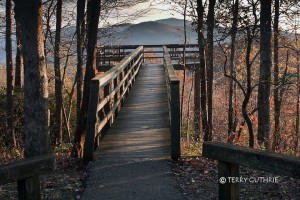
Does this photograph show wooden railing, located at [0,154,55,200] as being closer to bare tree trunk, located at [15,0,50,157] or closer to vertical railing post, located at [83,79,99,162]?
bare tree trunk, located at [15,0,50,157]

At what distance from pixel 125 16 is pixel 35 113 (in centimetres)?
1082

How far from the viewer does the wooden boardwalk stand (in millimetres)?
5234

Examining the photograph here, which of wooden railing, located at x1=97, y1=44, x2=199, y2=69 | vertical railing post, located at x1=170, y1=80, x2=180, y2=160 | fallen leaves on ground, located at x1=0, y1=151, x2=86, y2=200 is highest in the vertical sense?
wooden railing, located at x1=97, y1=44, x2=199, y2=69

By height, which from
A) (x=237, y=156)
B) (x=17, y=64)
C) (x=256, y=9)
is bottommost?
(x=237, y=156)

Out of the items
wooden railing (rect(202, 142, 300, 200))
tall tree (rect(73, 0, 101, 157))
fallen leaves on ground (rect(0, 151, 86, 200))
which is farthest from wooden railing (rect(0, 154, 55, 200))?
tall tree (rect(73, 0, 101, 157))

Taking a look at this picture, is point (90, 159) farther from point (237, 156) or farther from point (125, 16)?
point (125, 16)

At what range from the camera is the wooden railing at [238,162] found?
10.3ft

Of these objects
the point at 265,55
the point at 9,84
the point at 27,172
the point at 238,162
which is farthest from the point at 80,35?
the point at 238,162

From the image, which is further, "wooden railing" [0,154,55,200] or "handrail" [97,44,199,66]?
"handrail" [97,44,199,66]

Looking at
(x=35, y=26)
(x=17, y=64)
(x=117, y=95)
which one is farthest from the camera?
(x=17, y=64)

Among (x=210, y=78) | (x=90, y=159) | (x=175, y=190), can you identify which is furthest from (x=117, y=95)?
(x=210, y=78)

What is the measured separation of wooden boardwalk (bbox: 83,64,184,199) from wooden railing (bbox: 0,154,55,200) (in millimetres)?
1542

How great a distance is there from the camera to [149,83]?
1619 cm

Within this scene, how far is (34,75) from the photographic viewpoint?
5.99 metres
